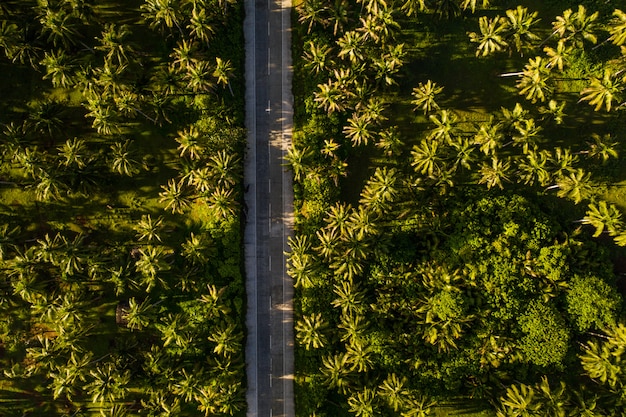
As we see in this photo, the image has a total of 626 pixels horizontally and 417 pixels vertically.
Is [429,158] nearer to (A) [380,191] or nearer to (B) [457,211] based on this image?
(A) [380,191]

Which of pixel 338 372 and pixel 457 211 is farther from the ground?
pixel 457 211

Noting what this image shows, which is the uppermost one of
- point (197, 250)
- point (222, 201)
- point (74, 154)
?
point (74, 154)

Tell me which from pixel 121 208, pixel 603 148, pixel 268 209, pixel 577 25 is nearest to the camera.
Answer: pixel 577 25

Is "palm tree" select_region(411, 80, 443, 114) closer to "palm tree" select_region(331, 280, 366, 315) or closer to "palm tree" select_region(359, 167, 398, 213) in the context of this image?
"palm tree" select_region(359, 167, 398, 213)

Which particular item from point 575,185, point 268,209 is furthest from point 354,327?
point 575,185

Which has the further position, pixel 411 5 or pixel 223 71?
pixel 411 5

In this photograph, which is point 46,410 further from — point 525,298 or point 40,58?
point 525,298
